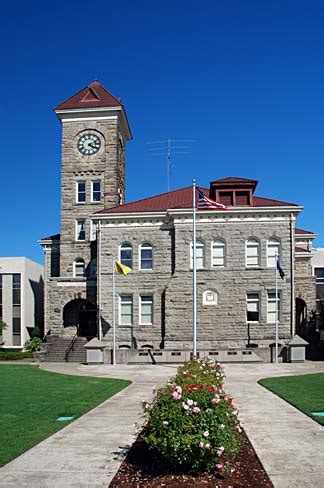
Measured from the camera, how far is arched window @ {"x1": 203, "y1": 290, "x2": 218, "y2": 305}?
3288 cm

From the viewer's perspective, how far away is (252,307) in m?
33.0

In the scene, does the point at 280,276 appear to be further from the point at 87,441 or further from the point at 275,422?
the point at 87,441

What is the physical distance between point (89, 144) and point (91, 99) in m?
3.55

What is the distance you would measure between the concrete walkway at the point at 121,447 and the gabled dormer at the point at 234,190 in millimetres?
18871

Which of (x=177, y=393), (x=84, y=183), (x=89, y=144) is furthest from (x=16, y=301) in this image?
(x=177, y=393)

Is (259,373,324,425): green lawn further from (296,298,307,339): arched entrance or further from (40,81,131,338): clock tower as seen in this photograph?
(40,81,131,338): clock tower

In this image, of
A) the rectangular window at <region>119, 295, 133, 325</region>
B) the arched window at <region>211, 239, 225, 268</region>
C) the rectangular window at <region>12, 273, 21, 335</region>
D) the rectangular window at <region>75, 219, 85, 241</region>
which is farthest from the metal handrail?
the arched window at <region>211, 239, 225, 268</region>

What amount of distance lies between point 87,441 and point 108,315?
2423 cm

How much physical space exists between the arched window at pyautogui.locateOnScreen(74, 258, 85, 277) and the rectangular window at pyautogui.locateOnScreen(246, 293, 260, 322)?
13.1m

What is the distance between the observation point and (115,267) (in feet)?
104

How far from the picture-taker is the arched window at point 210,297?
3288 centimetres

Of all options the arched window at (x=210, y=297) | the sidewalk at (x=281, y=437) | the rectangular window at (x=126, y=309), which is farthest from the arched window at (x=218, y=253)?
the sidewalk at (x=281, y=437)

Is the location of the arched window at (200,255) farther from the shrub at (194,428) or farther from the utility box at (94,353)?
the shrub at (194,428)

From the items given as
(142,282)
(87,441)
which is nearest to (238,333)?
(142,282)
